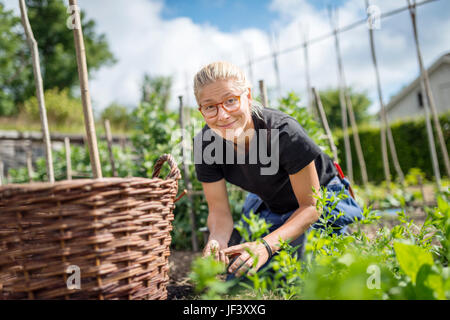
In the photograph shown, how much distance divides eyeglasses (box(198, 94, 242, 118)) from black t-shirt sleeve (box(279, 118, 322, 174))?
273 millimetres

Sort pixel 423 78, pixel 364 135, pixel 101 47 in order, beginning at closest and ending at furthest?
pixel 423 78 → pixel 364 135 → pixel 101 47

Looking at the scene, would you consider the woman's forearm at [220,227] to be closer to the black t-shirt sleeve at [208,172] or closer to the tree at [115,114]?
the black t-shirt sleeve at [208,172]

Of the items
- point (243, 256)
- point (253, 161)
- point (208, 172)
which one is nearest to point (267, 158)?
point (253, 161)

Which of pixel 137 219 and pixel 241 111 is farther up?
pixel 241 111

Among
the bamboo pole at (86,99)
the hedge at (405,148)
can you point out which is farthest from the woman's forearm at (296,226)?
the hedge at (405,148)

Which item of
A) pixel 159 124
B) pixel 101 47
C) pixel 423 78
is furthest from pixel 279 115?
pixel 101 47

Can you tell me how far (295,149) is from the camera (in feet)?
4.91

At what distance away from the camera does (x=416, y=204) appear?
4859 millimetres

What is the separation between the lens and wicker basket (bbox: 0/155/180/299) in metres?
0.75

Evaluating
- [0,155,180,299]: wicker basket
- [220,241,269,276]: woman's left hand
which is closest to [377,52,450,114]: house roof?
[220,241,269,276]: woman's left hand
